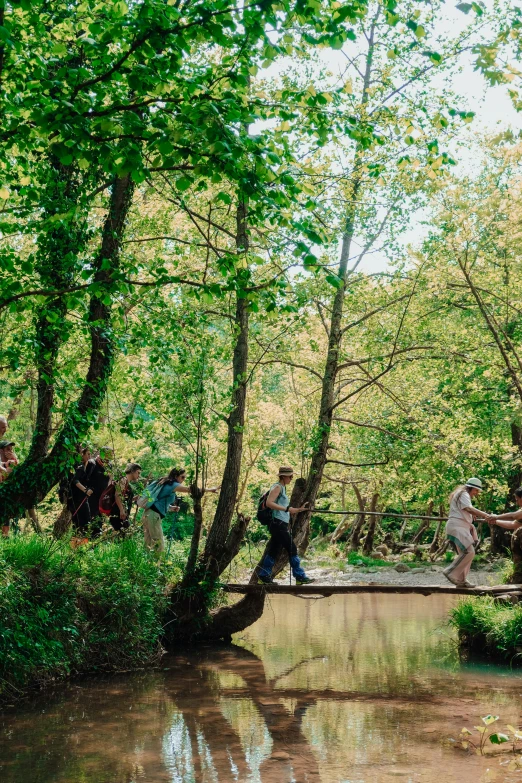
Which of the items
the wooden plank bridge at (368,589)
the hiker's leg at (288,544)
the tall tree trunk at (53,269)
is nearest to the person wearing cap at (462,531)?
the wooden plank bridge at (368,589)

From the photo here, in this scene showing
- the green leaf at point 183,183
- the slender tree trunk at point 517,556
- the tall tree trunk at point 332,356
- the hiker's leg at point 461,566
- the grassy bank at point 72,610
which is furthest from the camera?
the tall tree trunk at point 332,356

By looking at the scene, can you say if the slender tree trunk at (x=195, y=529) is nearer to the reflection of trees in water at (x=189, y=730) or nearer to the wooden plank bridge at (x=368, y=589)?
the wooden plank bridge at (x=368, y=589)

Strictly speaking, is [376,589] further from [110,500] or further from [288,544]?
[110,500]

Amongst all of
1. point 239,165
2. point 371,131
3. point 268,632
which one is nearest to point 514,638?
point 268,632

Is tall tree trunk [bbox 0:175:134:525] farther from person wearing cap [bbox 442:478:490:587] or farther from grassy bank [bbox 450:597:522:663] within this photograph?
grassy bank [bbox 450:597:522:663]

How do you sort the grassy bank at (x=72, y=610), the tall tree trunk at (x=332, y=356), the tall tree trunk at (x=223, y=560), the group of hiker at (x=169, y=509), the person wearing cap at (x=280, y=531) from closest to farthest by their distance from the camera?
the grassy bank at (x=72, y=610)
the group of hiker at (x=169, y=509)
the person wearing cap at (x=280, y=531)
the tall tree trunk at (x=223, y=560)
the tall tree trunk at (x=332, y=356)

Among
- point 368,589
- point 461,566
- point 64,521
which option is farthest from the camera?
point 64,521

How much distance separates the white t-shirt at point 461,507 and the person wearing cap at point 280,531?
2.26 meters

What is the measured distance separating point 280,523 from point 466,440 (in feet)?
16.9

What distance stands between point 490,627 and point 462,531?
1.39 m

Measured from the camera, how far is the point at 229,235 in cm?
1259

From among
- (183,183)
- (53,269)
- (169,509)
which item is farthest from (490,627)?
(183,183)

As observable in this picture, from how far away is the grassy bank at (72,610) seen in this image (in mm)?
8359

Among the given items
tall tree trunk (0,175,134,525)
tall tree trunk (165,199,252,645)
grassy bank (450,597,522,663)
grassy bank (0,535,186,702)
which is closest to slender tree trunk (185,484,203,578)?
tall tree trunk (165,199,252,645)
